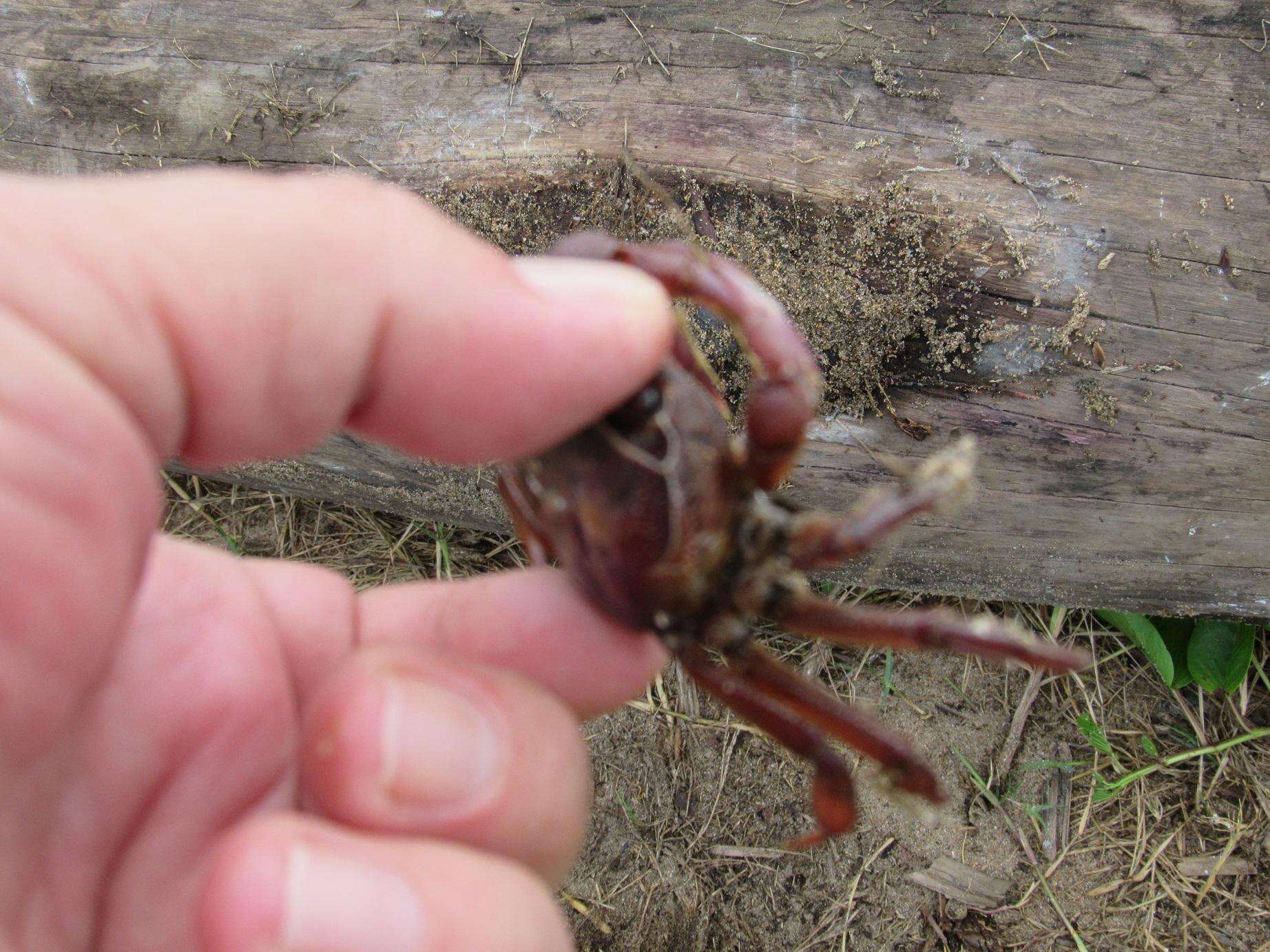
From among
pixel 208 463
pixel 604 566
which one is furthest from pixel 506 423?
pixel 208 463

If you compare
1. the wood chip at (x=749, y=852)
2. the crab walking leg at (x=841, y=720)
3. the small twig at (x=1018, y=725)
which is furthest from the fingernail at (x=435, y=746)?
the small twig at (x=1018, y=725)

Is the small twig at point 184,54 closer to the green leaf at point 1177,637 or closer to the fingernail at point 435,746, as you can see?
the fingernail at point 435,746

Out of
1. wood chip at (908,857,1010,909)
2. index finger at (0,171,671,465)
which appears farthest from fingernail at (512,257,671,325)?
wood chip at (908,857,1010,909)

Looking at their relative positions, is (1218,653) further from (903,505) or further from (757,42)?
(757,42)

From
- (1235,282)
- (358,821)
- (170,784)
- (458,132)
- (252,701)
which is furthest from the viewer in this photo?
(458,132)

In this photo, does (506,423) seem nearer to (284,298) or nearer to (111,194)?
(284,298)

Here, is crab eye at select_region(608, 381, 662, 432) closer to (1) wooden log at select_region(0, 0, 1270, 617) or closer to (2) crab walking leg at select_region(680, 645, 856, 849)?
(2) crab walking leg at select_region(680, 645, 856, 849)
